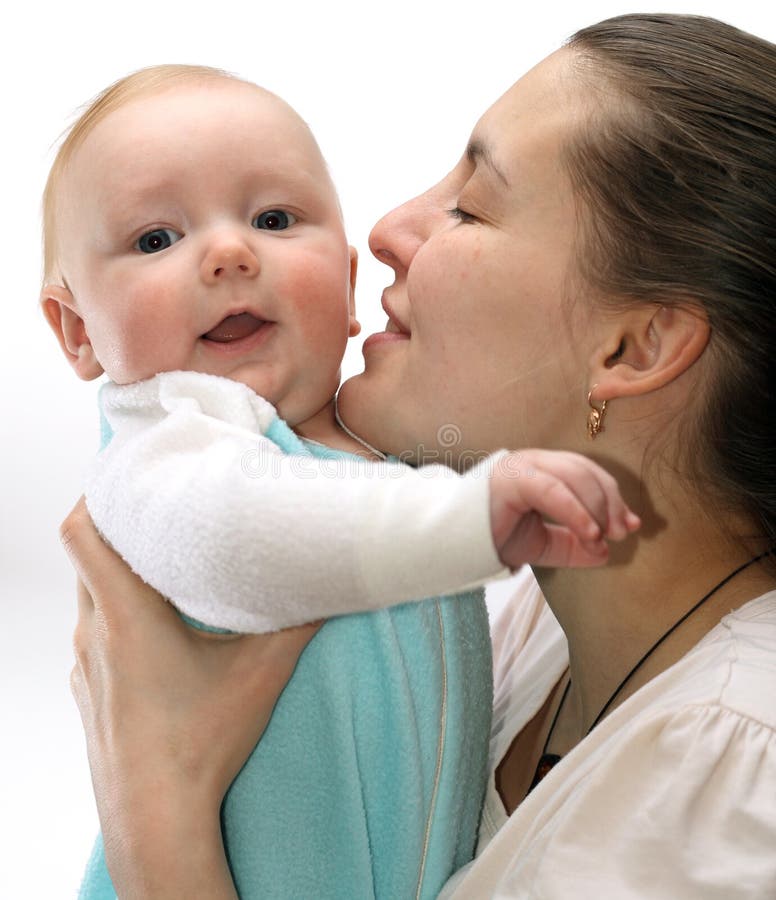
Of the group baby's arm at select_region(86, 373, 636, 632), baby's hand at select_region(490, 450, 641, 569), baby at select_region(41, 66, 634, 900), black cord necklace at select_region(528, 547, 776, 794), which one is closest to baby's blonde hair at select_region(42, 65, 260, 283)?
baby at select_region(41, 66, 634, 900)

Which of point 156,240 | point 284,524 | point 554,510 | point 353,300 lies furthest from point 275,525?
point 353,300

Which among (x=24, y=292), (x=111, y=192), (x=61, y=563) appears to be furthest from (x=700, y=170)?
(x=61, y=563)

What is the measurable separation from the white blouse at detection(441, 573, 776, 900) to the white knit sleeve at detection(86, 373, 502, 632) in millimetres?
307

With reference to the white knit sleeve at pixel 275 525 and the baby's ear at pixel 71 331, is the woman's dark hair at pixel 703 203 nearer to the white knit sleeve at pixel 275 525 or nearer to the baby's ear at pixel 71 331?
the white knit sleeve at pixel 275 525

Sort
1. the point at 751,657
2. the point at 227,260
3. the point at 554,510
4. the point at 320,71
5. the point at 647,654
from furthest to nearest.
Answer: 1. the point at 320,71
2. the point at 647,654
3. the point at 227,260
4. the point at 751,657
5. the point at 554,510

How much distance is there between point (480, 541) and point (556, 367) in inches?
17.4

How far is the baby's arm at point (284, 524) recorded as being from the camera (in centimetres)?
100

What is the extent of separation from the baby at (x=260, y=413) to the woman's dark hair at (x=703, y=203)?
1.12 ft

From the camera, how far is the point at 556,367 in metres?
1.38

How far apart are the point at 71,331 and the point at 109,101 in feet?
0.97

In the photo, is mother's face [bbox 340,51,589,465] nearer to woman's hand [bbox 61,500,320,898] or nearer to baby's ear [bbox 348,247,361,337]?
baby's ear [bbox 348,247,361,337]

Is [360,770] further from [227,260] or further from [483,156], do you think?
[483,156]

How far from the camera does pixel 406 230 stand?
4.97 feet
